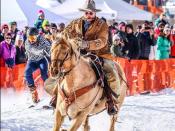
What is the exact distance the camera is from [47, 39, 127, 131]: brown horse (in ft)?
25.6

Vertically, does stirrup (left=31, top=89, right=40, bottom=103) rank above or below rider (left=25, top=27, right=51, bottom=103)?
below

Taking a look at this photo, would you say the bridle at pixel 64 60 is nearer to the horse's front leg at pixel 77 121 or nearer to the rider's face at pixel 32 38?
the horse's front leg at pixel 77 121

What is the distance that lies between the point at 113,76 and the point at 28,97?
15.9 feet

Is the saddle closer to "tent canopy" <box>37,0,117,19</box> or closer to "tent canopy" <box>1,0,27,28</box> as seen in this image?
"tent canopy" <box>1,0,27,28</box>

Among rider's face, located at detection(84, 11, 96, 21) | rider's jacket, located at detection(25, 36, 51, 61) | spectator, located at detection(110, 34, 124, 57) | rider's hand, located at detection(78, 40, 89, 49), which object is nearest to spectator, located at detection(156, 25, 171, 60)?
spectator, located at detection(110, 34, 124, 57)

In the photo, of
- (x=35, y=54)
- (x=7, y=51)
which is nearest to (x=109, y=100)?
(x=35, y=54)

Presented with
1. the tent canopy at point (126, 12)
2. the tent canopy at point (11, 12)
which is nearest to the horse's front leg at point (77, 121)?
the tent canopy at point (11, 12)

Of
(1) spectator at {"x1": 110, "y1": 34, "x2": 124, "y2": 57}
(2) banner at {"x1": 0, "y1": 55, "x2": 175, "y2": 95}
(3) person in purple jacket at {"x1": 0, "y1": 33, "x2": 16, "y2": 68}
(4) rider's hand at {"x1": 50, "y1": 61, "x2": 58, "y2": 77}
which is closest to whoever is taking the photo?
(4) rider's hand at {"x1": 50, "y1": 61, "x2": 58, "y2": 77}

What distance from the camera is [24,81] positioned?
14.2 meters

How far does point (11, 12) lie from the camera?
1975 cm

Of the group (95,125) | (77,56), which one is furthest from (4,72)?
(77,56)

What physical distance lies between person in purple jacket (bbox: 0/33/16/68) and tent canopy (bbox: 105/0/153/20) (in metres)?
9.18

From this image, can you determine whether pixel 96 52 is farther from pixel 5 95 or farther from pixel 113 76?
pixel 5 95

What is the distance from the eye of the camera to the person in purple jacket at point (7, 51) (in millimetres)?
14430
